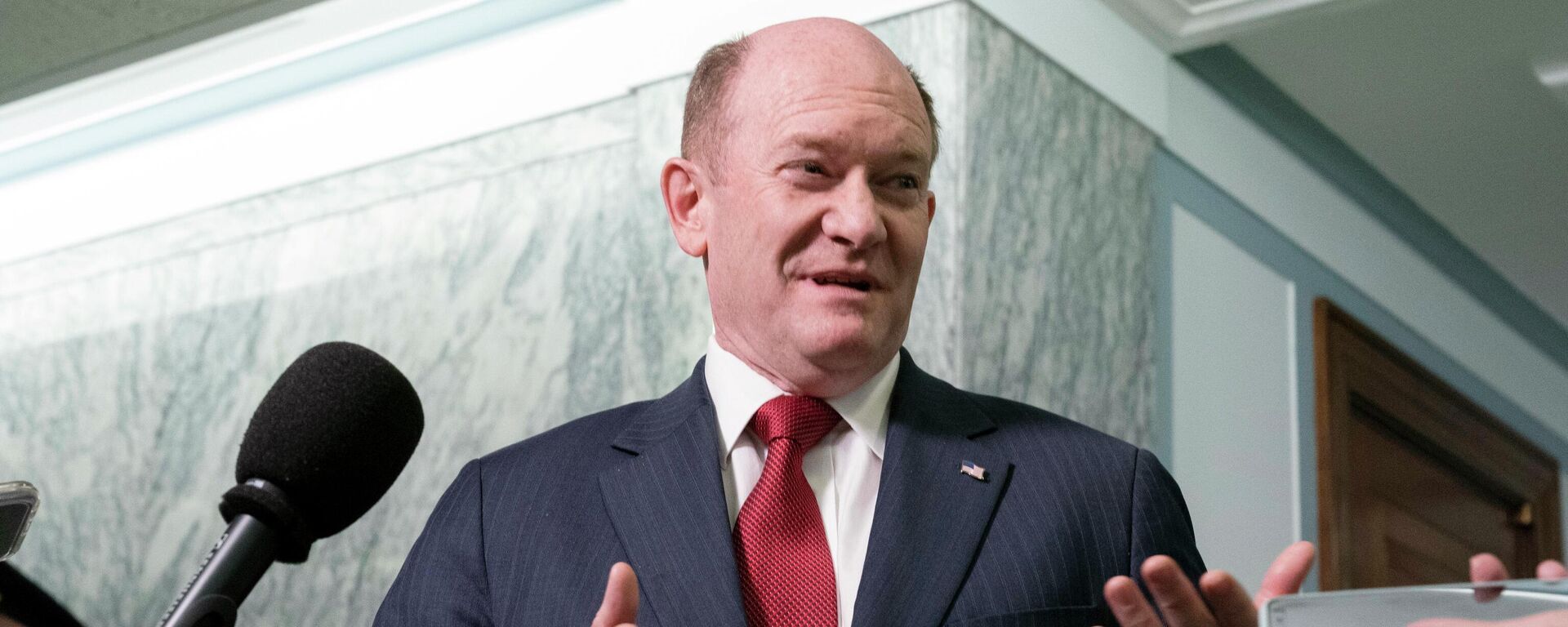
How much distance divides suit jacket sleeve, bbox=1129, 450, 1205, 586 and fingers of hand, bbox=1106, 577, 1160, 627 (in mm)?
329

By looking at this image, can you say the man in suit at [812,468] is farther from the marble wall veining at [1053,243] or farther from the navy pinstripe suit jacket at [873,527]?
the marble wall veining at [1053,243]

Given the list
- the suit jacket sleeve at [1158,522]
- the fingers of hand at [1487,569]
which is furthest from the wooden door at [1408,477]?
the fingers of hand at [1487,569]

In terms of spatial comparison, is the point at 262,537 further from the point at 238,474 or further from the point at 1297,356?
the point at 1297,356

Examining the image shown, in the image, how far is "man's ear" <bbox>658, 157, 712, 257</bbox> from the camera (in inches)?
83.8

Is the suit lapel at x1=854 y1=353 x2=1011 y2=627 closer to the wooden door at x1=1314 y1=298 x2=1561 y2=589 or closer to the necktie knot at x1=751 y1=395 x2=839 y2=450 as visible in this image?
the necktie knot at x1=751 y1=395 x2=839 y2=450

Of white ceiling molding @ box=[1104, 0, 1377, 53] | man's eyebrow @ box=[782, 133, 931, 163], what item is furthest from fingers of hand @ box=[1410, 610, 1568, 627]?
white ceiling molding @ box=[1104, 0, 1377, 53]

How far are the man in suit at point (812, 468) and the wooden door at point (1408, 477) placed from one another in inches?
124

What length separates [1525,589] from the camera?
118 cm

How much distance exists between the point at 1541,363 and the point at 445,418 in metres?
5.54

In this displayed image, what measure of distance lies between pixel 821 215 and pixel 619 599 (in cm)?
67

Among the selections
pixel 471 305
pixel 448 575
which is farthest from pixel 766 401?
pixel 471 305

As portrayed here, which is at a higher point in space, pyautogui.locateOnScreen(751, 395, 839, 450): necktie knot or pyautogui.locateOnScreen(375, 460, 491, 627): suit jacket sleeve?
pyautogui.locateOnScreen(751, 395, 839, 450): necktie knot

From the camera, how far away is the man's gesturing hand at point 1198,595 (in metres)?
1.41

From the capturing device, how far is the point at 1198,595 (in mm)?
1438
